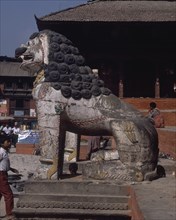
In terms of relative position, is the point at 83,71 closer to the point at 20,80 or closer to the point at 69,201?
the point at 69,201

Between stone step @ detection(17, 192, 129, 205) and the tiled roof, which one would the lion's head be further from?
the tiled roof

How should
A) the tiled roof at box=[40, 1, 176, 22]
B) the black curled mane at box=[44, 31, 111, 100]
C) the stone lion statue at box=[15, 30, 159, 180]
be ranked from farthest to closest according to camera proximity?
1. the tiled roof at box=[40, 1, 176, 22]
2. the black curled mane at box=[44, 31, 111, 100]
3. the stone lion statue at box=[15, 30, 159, 180]

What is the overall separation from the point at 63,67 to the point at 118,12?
505 inches

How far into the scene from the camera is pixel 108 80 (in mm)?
20250

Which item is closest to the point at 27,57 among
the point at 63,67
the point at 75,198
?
the point at 63,67

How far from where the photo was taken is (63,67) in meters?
5.93

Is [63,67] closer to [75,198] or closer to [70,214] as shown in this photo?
[75,198]

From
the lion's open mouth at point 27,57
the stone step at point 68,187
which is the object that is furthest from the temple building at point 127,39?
the stone step at point 68,187

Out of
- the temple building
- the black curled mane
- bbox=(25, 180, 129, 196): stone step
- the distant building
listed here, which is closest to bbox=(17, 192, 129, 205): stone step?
bbox=(25, 180, 129, 196): stone step

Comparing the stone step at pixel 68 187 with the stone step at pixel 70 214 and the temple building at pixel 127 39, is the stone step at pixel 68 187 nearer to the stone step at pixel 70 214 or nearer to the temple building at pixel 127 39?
the stone step at pixel 70 214

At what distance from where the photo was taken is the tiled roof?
1692 centimetres

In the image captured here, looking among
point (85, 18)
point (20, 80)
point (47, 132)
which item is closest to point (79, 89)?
point (47, 132)

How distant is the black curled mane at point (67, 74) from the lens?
5898 mm

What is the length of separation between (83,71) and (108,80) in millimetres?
14276
